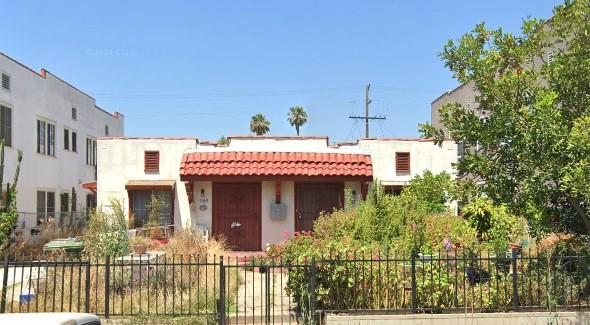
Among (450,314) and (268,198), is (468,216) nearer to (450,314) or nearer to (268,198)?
(450,314)

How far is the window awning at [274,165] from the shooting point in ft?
56.8

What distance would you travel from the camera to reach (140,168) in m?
18.5

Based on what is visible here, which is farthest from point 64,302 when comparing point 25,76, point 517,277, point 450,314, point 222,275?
point 25,76

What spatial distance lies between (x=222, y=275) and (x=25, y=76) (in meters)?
17.8

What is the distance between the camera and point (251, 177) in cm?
1741

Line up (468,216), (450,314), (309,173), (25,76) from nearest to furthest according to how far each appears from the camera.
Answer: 1. (450,314)
2. (468,216)
3. (309,173)
4. (25,76)

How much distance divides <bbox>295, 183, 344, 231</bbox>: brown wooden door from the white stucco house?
0.10 ft

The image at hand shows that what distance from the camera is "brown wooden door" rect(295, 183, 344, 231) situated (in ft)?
59.8

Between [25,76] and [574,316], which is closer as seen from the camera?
[574,316]

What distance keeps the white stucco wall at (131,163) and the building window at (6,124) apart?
4867 millimetres

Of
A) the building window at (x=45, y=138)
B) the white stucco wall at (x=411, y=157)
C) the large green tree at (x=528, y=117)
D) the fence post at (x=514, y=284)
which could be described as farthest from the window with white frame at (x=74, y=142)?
the fence post at (x=514, y=284)

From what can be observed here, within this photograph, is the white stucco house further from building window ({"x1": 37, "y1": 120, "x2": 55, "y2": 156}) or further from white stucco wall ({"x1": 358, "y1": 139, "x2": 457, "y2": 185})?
building window ({"x1": 37, "y1": 120, "x2": 55, "y2": 156})

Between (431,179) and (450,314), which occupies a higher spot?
(431,179)

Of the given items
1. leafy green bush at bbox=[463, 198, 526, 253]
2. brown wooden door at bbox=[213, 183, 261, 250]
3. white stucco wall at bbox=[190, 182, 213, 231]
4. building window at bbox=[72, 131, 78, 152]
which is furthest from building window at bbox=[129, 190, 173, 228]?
building window at bbox=[72, 131, 78, 152]
